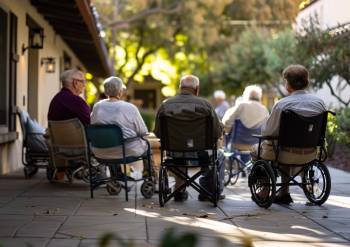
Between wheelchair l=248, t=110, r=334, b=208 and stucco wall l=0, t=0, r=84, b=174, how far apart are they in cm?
505

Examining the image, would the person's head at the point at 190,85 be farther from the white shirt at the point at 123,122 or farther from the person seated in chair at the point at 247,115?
the person seated in chair at the point at 247,115

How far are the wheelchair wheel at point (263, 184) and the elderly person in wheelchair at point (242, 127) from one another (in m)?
2.82

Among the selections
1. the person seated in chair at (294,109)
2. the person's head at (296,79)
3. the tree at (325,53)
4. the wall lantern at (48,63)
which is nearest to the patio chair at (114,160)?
the person seated in chair at (294,109)

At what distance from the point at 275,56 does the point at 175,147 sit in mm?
20223

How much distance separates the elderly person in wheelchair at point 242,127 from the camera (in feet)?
39.7

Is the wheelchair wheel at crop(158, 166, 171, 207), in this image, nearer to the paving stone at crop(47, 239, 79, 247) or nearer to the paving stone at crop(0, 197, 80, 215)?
the paving stone at crop(0, 197, 80, 215)

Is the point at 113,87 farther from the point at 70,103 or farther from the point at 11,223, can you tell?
the point at 11,223

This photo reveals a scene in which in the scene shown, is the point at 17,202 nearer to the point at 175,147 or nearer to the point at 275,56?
the point at 175,147

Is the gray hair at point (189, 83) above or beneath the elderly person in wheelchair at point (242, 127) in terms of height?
above

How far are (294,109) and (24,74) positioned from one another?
7.31 m

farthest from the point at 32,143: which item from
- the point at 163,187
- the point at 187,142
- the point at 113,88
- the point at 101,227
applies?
the point at 101,227

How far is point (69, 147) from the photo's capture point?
34.7ft

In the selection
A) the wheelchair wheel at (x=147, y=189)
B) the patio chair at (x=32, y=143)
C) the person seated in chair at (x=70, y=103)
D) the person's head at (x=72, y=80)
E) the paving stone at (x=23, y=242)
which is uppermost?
the person's head at (x=72, y=80)

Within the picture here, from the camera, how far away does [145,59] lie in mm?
44000
